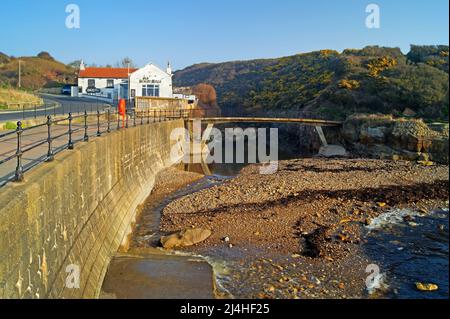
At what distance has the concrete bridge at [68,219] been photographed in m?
5.52

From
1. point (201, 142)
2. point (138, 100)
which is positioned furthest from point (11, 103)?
point (201, 142)

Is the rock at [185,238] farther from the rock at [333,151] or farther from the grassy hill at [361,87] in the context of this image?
the rock at [333,151]

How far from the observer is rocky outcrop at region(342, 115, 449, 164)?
3019 cm

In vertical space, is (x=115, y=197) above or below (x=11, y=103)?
below

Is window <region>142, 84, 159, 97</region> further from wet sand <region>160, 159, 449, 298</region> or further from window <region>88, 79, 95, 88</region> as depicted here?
wet sand <region>160, 159, 449, 298</region>

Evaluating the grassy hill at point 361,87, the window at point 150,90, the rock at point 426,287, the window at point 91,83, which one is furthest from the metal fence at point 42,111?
the window at point 91,83

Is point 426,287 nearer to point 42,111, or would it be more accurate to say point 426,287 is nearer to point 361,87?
point 42,111

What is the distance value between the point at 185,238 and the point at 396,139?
81.7ft

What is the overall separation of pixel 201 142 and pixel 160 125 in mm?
10432

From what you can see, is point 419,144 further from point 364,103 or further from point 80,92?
point 80,92

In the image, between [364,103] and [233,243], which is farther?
[364,103]

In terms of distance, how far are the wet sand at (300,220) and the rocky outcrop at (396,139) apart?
430 centimetres

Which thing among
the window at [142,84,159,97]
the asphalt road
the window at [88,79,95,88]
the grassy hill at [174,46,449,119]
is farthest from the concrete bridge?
the window at [88,79,95,88]

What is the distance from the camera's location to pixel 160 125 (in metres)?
27.4
